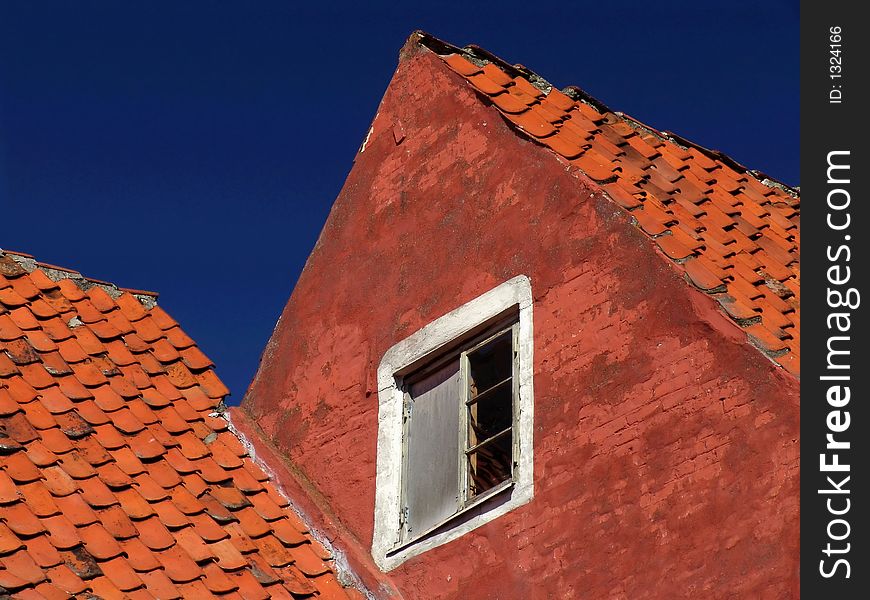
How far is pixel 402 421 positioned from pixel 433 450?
0.34 m

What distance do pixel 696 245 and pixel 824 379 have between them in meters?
1.53

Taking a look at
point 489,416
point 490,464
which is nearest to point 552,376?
point 490,464

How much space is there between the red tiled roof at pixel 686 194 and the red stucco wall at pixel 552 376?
0.14m

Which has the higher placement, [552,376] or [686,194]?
[686,194]

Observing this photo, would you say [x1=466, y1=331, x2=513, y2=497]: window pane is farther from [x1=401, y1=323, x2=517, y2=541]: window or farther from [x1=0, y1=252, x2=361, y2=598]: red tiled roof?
[x1=0, y1=252, x2=361, y2=598]: red tiled roof

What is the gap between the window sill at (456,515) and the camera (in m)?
8.75

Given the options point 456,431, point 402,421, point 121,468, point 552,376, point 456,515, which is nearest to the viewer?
point 552,376

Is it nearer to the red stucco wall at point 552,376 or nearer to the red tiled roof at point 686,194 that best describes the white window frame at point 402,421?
the red stucco wall at point 552,376

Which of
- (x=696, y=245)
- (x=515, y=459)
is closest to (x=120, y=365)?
(x=515, y=459)

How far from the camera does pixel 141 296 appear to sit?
10.9m

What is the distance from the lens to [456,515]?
8.99m

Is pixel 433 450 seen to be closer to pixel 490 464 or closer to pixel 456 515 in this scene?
pixel 490 464

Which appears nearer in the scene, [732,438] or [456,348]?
[732,438]

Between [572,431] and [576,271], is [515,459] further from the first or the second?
[576,271]
